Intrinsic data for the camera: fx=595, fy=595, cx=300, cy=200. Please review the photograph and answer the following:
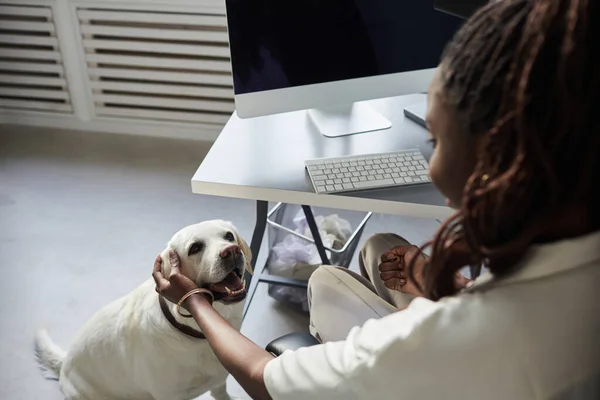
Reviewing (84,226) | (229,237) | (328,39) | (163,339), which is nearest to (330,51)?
(328,39)

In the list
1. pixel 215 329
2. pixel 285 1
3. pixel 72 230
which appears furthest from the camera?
pixel 72 230

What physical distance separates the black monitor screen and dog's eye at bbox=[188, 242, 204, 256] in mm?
359

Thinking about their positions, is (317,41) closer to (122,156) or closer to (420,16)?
(420,16)

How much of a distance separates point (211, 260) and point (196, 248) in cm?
5

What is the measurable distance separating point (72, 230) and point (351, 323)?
1.52 metres

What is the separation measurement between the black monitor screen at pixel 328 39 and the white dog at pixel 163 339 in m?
0.36

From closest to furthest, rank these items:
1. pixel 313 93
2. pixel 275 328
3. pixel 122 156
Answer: pixel 313 93 → pixel 275 328 → pixel 122 156

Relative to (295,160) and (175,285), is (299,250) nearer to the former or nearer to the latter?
Result: (295,160)

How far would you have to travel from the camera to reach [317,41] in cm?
134

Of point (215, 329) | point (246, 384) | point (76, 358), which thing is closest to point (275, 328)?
point (76, 358)

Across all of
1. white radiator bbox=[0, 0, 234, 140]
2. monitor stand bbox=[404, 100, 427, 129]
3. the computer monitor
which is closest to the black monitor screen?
the computer monitor

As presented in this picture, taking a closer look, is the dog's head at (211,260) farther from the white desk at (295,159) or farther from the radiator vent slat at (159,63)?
the radiator vent slat at (159,63)

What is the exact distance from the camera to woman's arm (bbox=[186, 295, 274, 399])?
84 cm

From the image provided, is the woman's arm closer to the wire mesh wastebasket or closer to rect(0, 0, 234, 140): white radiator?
the wire mesh wastebasket
